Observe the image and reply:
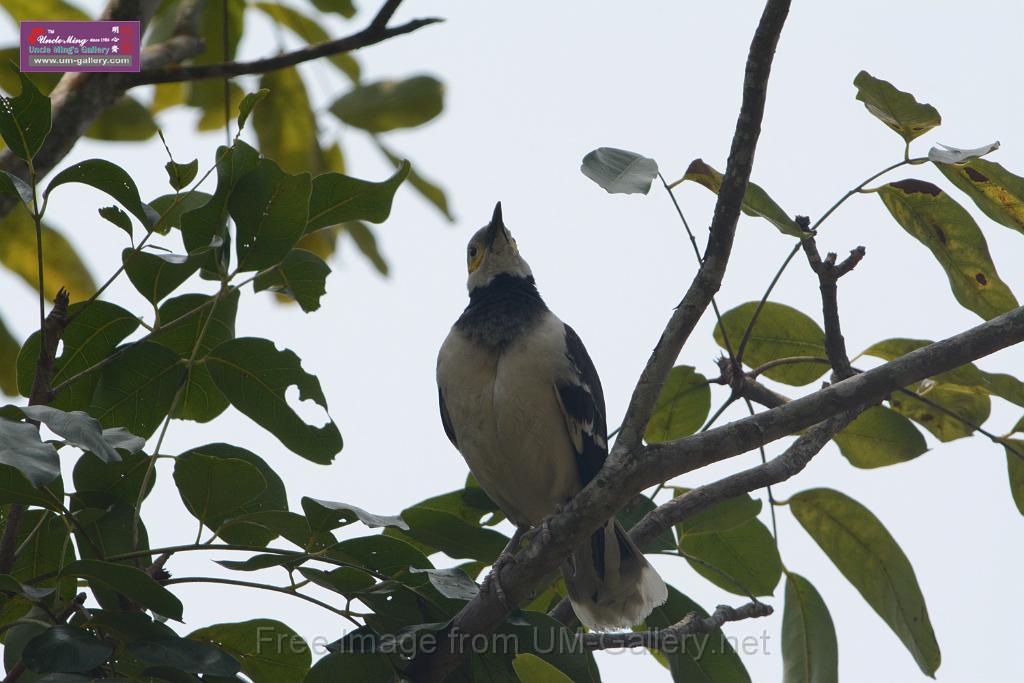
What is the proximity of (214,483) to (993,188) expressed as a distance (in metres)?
2.62

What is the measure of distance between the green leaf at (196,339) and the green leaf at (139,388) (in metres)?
0.08

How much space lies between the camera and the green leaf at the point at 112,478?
3.20 m

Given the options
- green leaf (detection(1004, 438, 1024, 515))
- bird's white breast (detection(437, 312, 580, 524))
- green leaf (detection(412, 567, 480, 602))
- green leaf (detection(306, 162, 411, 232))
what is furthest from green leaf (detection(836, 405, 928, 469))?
green leaf (detection(306, 162, 411, 232))

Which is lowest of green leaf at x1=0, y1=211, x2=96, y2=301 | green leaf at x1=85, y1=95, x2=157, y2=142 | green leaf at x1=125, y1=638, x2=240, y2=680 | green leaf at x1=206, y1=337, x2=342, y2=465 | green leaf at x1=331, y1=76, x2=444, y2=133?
green leaf at x1=125, y1=638, x2=240, y2=680

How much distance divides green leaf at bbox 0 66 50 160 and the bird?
216 cm

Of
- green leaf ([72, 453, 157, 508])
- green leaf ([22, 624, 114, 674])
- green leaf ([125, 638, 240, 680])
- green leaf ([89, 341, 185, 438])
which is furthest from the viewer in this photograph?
green leaf ([89, 341, 185, 438])

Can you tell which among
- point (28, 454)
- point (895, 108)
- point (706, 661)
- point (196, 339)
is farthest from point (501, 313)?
point (28, 454)

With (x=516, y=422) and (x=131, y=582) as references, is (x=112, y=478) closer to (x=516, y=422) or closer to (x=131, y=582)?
(x=131, y=582)

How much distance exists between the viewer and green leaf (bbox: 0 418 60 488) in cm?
241

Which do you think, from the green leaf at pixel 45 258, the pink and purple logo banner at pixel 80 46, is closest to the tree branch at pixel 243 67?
the pink and purple logo banner at pixel 80 46

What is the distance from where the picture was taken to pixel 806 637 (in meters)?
4.07

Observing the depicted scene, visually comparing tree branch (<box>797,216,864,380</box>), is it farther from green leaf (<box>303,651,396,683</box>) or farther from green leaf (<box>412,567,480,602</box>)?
green leaf (<box>303,651,396,683</box>)

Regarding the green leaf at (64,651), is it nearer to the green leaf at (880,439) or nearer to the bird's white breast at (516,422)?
the bird's white breast at (516,422)

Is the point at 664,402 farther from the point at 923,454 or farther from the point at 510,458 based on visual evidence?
the point at 923,454
